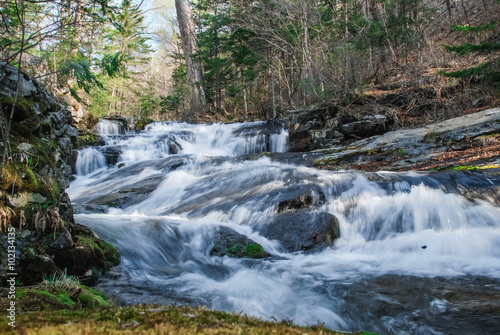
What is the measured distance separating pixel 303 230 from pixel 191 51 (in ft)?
65.3

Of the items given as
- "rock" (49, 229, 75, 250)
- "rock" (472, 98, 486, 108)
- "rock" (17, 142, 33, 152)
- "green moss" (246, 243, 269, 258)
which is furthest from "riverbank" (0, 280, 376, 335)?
"rock" (472, 98, 486, 108)

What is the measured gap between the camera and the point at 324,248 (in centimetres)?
497

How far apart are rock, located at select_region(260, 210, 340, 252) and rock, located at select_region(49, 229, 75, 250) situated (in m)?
3.10

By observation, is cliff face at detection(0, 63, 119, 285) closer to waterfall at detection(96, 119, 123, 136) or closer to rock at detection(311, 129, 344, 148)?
rock at detection(311, 129, 344, 148)

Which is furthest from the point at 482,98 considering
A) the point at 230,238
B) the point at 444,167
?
the point at 230,238

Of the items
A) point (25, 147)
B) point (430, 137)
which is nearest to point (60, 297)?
point (25, 147)

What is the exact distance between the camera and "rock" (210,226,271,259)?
187 inches

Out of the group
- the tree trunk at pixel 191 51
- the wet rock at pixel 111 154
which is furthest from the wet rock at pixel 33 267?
the tree trunk at pixel 191 51

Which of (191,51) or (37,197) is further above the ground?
(191,51)

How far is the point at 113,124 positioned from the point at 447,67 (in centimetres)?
1676

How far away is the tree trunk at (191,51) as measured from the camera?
861 inches

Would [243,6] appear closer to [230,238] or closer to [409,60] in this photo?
[409,60]

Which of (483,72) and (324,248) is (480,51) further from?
(324,248)

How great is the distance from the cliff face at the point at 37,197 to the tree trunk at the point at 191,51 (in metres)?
18.1
